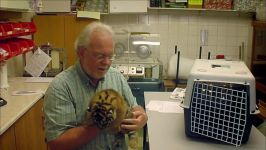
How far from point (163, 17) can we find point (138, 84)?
1.06 metres

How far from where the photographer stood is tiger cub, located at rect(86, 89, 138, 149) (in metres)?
1.21

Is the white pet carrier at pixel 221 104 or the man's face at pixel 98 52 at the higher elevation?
the man's face at pixel 98 52

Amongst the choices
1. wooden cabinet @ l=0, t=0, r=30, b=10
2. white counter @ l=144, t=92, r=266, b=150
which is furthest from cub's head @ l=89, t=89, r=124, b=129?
wooden cabinet @ l=0, t=0, r=30, b=10

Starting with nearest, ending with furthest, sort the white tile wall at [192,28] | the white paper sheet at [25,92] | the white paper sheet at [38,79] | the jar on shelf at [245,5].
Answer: the white paper sheet at [25,92] → the white paper sheet at [38,79] → the jar on shelf at [245,5] → the white tile wall at [192,28]

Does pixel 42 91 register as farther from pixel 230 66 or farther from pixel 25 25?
pixel 230 66

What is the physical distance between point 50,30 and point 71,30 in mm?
240

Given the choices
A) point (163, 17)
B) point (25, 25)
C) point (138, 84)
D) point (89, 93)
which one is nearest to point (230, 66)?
point (89, 93)

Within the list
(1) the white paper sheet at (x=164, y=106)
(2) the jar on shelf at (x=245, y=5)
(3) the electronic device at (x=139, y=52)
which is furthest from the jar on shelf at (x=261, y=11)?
(1) the white paper sheet at (x=164, y=106)

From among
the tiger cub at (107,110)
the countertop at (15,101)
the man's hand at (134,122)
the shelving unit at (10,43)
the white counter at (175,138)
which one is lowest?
the white counter at (175,138)

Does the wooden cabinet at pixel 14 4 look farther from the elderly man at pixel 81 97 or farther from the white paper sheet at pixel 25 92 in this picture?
the elderly man at pixel 81 97

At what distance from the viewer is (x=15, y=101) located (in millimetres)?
2203

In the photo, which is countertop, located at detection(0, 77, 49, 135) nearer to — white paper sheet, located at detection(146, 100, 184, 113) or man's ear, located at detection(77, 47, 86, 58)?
man's ear, located at detection(77, 47, 86, 58)

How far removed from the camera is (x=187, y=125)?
1.62m

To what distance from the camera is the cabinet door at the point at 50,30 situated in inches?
133
